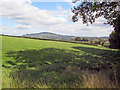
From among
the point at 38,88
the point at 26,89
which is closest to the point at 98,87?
the point at 38,88

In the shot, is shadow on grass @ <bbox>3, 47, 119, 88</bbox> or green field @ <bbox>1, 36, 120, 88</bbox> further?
shadow on grass @ <bbox>3, 47, 119, 88</bbox>

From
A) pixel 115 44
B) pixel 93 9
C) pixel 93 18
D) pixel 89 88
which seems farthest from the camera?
pixel 115 44

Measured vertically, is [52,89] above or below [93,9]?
below

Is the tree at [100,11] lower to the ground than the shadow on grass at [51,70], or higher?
higher

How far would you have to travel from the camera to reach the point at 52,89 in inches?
186

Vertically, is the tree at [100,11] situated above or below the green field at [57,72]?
above

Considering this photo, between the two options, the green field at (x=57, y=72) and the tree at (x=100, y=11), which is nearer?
the green field at (x=57, y=72)

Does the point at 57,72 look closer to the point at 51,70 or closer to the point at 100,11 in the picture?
the point at 51,70

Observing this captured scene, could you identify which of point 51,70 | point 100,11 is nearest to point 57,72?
point 51,70

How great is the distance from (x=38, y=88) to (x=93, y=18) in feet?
38.8

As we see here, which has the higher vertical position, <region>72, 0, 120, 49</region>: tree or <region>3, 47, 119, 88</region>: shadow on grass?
<region>72, 0, 120, 49</region>: tree

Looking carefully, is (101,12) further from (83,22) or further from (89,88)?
(89,88)

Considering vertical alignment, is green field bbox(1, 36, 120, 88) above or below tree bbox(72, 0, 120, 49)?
below

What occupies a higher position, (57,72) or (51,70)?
→ (57,72)
